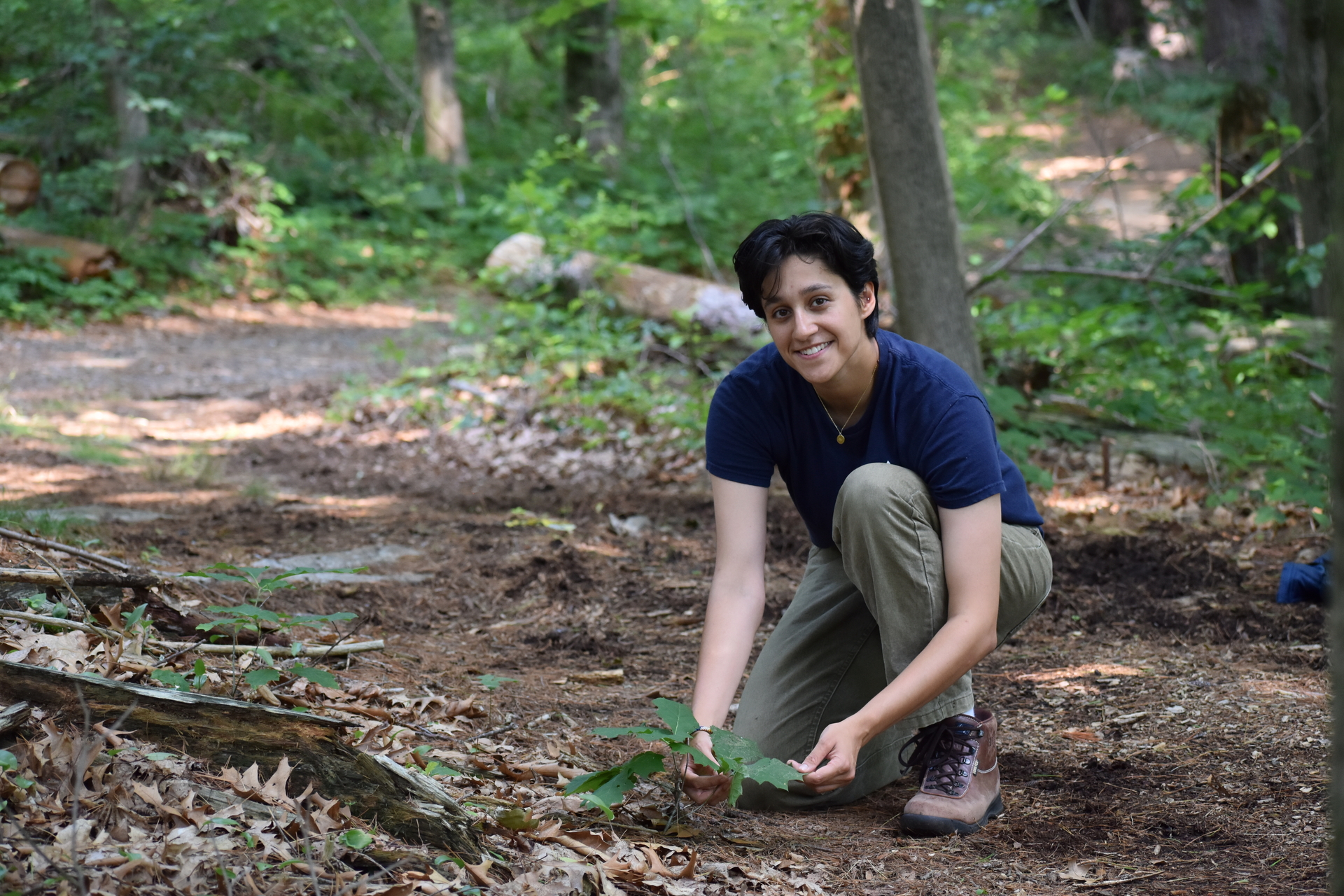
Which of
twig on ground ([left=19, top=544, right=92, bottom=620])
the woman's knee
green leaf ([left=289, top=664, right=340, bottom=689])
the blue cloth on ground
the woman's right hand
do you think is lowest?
the blue cloth on ground

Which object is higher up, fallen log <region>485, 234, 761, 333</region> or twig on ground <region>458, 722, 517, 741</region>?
fallen log <region>485, 234, 761, 333</region>

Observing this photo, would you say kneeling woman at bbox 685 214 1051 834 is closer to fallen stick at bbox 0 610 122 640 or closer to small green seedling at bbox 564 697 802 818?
small green seedling at bbox 564 697 802 818

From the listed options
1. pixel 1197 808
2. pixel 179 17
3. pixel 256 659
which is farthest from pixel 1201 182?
pixel 179 17

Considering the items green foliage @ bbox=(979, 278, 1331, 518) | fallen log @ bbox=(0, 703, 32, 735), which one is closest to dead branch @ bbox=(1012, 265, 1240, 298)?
green foliage @ bbox=(979, 278, 1331, 518)

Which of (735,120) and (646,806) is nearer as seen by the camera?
(646,806)

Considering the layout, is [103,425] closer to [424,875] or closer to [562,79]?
[424,875]

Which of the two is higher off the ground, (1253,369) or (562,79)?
(562,79)

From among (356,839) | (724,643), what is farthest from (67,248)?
(356,839)

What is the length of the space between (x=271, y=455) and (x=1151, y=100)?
675 centimetres

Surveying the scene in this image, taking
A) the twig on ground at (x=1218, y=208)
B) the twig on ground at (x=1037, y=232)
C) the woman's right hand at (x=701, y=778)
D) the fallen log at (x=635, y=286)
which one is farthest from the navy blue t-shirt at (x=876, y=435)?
the fallen log at (x=635, y=286)

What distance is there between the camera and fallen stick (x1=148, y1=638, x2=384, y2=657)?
2.44 m

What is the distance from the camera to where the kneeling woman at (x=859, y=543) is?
2.30 metres

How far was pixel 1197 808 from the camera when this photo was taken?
2.37m

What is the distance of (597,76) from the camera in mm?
15539
